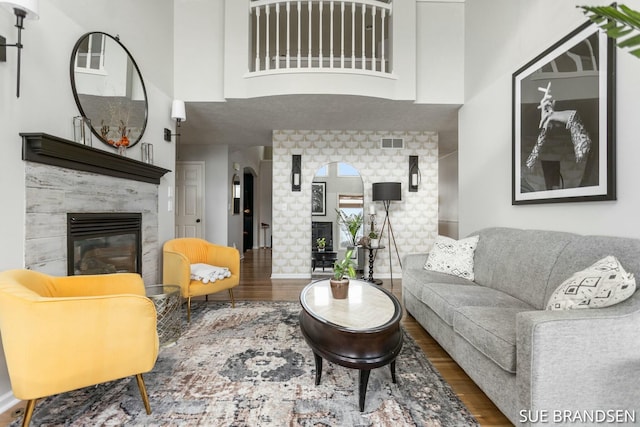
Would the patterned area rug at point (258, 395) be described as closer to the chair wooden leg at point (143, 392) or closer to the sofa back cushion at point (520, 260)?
the chair wooden leg at point (143, 392)

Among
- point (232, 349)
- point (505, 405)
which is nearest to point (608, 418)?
point (505, 405)

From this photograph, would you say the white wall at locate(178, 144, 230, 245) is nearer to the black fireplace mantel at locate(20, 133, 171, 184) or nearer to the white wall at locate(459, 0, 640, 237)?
the black fireplace mantel at locate(20, 133, 171, 184)

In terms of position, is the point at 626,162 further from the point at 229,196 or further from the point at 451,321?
the point at 229,196

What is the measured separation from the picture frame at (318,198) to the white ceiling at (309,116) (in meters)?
0.94

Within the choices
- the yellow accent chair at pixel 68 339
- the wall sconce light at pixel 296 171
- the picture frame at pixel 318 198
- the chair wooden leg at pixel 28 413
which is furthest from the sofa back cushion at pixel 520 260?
the wall sconce light at pixel 296 171

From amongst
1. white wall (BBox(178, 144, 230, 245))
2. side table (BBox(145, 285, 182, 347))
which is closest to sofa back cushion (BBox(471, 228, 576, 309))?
side table (BBox(145, 285, 182, 347))

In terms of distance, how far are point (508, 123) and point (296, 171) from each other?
10.2 feet

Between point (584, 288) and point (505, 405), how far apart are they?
69 cm

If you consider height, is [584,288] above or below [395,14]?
below

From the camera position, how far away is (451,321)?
2.09 m

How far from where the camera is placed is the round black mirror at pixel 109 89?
7.95 ft

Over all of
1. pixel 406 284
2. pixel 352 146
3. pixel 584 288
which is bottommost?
pixel 406 284

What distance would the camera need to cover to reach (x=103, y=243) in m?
2.59

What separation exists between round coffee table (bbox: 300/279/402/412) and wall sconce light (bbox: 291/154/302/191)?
3211 millimetres
